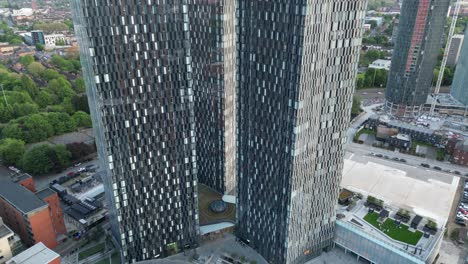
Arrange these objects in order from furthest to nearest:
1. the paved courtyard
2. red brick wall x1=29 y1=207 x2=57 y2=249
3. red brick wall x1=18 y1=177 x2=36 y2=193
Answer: red brick wall x1=18 y1=177 x2=36 y2=193, the paved courtyard, red brick wall x1=29 y1=207 x2=57 y2=249

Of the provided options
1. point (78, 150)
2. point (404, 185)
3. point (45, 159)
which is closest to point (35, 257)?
point (45, 159)

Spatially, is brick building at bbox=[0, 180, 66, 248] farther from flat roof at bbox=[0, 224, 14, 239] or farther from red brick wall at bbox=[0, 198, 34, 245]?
flat roof at bbox=[0, 224, 14, 239]

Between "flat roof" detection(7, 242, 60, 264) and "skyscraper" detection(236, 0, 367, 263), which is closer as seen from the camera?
"skyscraper" detection(236, 0, 367, 263)

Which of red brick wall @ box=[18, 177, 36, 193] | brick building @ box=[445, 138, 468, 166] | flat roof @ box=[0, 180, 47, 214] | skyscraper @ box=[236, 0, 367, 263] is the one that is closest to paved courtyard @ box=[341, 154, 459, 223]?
skyscraper @ box=[236, 0, 367, 263]

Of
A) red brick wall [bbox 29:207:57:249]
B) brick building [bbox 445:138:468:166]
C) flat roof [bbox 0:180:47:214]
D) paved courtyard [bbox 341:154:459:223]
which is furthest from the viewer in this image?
brick building [bbox 445:138:468:166]

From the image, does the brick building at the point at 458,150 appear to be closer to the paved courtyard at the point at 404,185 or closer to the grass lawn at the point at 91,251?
the paved courtyard at the point at 404,185

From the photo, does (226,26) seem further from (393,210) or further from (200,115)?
(393,210)

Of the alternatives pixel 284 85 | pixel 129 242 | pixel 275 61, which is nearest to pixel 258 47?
pixel 275 61

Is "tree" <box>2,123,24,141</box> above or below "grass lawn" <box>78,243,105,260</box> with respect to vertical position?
above
